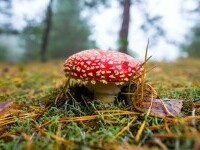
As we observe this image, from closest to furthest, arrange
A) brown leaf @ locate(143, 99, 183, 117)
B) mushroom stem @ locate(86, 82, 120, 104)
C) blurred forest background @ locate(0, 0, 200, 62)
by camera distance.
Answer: brown leaf @ locate(143, 99, 183, 117) < mushroom stem @ locate(86, 82, 120, 104) < blurred forest background @ locate(0, 0, 200, 62)

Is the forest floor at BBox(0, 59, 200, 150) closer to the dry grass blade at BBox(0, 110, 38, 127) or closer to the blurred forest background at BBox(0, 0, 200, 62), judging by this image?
the dry grass blade at BBox(0, 110, 38, 127)

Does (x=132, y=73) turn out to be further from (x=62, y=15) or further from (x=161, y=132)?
(x=62, y=15)

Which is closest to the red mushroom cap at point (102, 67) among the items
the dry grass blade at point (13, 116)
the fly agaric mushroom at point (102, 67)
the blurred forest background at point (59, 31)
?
the fly agaric mushroom at point (102, 67)

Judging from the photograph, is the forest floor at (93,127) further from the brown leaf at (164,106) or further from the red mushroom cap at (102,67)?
the red mushroom cap at (102,67)

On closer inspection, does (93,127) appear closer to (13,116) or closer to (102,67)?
(102,67)

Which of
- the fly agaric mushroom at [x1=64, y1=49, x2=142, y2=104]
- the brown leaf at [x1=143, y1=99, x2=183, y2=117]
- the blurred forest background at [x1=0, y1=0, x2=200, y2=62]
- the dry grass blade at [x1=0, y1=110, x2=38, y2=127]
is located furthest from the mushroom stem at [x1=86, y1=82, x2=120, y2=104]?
the blurred forest background at [x1=0, y1=0, x2=200, y2=62]

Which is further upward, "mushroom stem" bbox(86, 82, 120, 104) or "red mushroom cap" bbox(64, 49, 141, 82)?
"red mushroom cap" bbox(64, 49, 141, 82)

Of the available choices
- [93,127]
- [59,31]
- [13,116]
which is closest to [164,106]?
[93,127]
